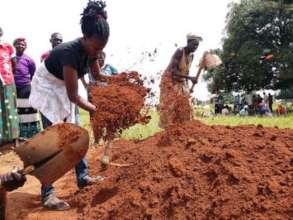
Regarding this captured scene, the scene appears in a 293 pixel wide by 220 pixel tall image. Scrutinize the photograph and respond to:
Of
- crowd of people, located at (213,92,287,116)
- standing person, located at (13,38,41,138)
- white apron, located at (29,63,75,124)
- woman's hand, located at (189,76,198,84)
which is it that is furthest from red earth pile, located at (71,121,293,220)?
crowd of people, located at (213,92,287,116)

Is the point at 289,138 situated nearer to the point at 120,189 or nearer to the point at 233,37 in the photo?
the point at 120,189

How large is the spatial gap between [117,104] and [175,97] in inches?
106

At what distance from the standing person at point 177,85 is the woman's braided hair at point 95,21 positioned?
317 cm

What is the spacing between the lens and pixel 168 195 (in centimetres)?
361

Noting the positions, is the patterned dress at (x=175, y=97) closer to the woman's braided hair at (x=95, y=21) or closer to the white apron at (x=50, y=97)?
the white apron at (x=50, y=97)

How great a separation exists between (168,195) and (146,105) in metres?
1.41

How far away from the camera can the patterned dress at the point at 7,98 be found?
707 cm

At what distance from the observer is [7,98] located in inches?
280

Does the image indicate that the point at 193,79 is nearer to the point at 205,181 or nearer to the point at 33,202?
the point at 33,202

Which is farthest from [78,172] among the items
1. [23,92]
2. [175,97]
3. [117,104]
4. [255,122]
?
[255,122]

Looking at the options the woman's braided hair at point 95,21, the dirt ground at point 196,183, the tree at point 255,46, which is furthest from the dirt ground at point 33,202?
the tree at point 255,46

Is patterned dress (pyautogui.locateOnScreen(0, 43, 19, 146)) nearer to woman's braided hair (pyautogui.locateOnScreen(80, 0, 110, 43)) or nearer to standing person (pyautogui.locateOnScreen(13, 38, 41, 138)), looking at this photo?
standing person (pyautogui.locateOnScreen(13, 38, 41, 138))

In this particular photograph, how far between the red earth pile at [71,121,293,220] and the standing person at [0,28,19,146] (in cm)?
290

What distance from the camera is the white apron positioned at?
14.0 ft
